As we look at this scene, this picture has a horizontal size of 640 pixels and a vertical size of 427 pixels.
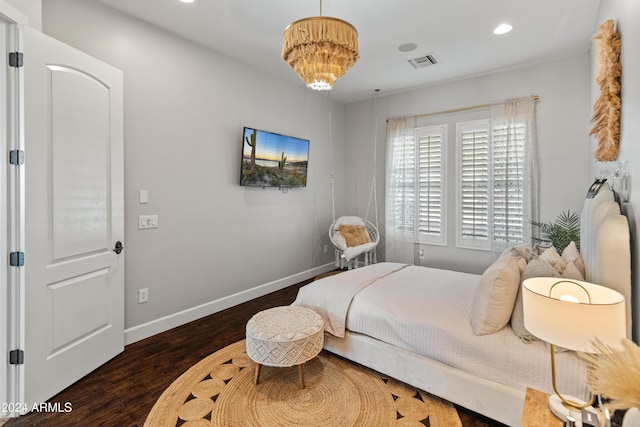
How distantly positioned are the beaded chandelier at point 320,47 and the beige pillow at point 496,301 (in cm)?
165

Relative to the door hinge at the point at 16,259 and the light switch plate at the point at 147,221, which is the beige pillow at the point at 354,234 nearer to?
the light switch plate at the point at 147,221

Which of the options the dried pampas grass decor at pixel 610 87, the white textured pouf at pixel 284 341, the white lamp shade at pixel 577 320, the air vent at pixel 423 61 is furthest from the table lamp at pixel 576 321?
the air vent at pixel 423 61

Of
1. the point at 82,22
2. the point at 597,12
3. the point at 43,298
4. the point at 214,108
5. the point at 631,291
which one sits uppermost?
the point at 597,12

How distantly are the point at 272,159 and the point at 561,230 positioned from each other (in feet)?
11.3

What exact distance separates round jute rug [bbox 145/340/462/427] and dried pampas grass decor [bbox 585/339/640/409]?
1403 millimetres

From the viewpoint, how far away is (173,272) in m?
3.20

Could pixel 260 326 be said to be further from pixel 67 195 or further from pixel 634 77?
pixel 634 77

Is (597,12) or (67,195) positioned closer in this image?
(67,195)

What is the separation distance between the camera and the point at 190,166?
3305 millimetres

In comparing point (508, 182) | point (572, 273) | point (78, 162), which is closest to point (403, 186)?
point (508, 182)

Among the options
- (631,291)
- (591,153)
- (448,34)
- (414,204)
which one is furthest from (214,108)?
(591,153)

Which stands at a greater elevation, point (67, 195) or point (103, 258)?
point (67, 195)

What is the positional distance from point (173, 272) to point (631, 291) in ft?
11.4

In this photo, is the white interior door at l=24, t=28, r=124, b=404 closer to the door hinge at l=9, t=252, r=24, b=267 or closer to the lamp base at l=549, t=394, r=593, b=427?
the door hinge at l=9, t=252, r=24, b=267
